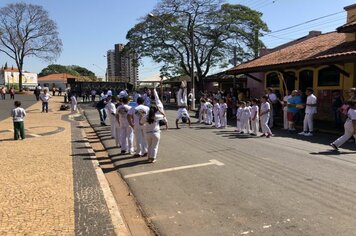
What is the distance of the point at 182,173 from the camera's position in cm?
847

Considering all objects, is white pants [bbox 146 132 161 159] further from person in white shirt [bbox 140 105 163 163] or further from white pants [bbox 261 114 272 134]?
white pants [bbox 261 114 272 134]

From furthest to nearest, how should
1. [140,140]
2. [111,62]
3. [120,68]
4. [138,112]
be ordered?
[111,62], [120,68], [140,140], [138,112]

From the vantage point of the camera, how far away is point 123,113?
10.8 m

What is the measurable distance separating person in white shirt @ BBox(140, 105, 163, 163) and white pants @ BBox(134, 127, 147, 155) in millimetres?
533

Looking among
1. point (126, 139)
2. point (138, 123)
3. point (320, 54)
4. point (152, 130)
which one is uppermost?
point (320, 54)

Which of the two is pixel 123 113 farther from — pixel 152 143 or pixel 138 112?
pixel 152 143

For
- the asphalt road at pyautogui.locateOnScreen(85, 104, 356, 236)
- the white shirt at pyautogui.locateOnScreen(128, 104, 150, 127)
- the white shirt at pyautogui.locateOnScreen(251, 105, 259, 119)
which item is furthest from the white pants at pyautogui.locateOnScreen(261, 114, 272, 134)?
the white shirt at pyautogui.locateOnScreen(128, 104, 150, 127)

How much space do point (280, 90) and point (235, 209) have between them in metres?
17.6

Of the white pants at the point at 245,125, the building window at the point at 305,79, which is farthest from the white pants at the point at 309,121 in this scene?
the building window at the point at 305,79

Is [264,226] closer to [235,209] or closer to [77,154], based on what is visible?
[235,209]

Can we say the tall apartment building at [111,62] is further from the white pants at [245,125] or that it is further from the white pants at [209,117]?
the white pants at [245,125]

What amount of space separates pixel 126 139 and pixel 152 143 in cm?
170

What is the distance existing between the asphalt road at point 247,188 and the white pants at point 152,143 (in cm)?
26

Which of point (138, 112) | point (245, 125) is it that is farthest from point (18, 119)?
point (245, 125)
